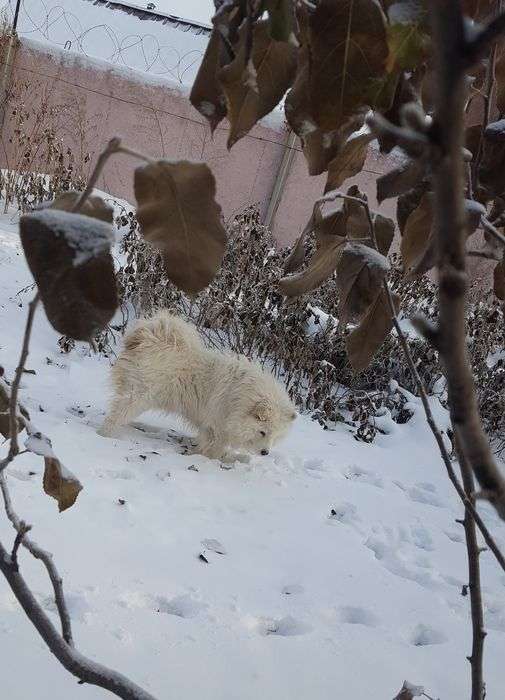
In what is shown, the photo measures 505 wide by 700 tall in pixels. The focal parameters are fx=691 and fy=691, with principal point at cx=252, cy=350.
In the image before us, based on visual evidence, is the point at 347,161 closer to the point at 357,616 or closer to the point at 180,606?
the point at 180,606

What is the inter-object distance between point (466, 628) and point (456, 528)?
107 cm

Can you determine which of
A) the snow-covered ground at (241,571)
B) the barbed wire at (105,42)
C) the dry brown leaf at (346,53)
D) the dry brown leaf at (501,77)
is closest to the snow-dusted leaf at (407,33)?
the dry brown leaf at (346,53)

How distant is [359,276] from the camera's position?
77 cm

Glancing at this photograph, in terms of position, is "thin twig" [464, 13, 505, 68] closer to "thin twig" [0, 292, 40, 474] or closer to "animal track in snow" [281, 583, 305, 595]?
"thin twig" [0, 292, 40, 474]

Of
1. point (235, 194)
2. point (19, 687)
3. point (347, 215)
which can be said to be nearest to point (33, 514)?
point (19, 687)

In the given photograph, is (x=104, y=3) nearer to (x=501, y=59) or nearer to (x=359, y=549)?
(x=359, y=549)

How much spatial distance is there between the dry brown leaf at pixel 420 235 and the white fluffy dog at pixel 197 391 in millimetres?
2709

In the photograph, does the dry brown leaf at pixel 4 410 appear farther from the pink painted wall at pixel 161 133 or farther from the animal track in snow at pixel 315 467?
the pink painted wall at pixel 161 133

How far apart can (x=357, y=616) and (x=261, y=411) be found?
1286mm

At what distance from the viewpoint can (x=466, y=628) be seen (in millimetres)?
2271

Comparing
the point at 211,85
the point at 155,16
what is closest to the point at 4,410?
the point at 211,85

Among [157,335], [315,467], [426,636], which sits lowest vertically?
[315,467]

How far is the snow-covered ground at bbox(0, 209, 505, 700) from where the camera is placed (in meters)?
1.72

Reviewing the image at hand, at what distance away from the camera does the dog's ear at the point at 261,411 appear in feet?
11.0
